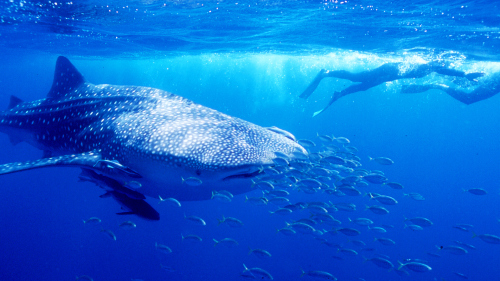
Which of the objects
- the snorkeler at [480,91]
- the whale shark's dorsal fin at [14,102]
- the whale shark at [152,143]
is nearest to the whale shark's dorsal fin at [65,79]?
the whale shark at [152,143]

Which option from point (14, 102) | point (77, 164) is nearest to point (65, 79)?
point (14, 102)

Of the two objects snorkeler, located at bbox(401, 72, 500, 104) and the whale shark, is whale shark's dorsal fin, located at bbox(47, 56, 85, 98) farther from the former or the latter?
snorkeler, located at bbox(401, 72, 500, 104)

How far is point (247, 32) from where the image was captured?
694 inches

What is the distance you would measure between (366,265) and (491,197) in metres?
105

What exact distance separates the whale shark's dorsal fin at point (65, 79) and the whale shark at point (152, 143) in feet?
1.50

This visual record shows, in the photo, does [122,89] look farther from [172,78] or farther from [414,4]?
[172,78]

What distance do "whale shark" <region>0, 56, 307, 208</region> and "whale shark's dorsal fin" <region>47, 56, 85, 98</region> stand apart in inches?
17.9

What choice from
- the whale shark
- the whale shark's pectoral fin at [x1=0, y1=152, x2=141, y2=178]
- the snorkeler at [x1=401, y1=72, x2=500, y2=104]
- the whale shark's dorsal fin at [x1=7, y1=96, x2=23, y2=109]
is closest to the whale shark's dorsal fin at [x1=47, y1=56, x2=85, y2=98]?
the whale shark

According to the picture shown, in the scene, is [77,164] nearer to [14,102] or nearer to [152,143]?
[152,143]

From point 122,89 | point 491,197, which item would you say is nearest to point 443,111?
point 491,197

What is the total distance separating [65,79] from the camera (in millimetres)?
6023

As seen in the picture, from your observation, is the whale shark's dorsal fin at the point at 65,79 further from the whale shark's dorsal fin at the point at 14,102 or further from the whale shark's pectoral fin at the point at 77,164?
the whale shark's pectoral fin at the point at 77,164

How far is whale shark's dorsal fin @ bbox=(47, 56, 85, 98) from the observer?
5957 millimetres

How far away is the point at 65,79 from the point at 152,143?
3.84 m
